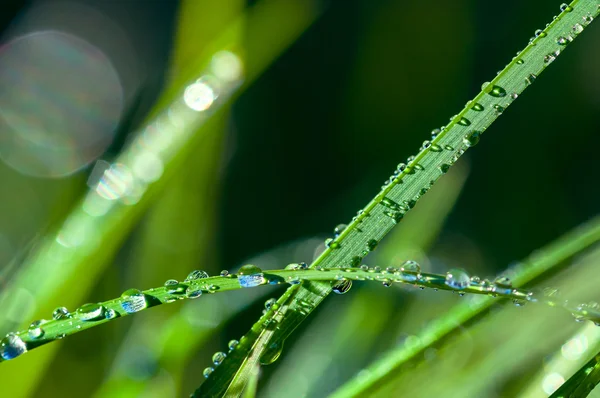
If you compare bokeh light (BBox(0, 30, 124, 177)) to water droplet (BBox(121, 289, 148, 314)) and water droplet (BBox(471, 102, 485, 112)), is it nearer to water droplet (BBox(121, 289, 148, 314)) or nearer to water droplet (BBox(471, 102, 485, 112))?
water droplet (BBox(121, 289, 148, 314))

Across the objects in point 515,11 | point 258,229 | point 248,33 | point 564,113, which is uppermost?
point 248,33

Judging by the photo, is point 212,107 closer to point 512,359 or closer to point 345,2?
point 512,359

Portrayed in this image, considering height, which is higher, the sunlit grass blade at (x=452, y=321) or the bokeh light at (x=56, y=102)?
the bokeh light at (x=56, y=102)

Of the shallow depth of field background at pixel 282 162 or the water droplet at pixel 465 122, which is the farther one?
the shallow depth of field background at pixel 282 162

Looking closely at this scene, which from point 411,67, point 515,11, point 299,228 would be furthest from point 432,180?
point 515,11

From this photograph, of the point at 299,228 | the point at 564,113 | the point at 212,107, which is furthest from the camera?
the point at 564,113

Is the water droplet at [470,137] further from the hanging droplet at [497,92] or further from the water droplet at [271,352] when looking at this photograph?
the water droplet at [271,352]

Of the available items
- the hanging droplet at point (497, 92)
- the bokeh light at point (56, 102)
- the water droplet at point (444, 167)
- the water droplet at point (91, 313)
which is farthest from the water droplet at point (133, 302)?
the bokeh light at point (56, 102)
